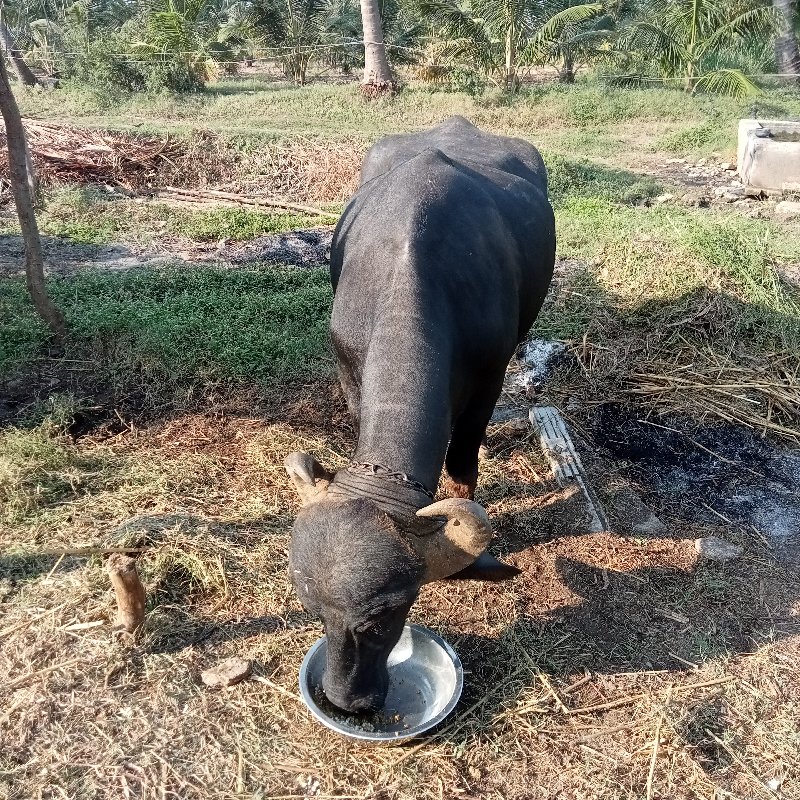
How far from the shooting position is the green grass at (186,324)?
6.36 m

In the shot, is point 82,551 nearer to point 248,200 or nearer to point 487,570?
point 487,570

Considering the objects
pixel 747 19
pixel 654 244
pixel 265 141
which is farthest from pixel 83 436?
pixel 747 19

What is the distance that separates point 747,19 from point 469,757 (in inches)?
854

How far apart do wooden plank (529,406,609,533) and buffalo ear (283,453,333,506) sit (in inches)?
102

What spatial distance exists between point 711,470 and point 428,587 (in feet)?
9.15

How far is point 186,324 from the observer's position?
275 inches

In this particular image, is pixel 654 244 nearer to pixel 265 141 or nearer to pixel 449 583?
pixel 449 583

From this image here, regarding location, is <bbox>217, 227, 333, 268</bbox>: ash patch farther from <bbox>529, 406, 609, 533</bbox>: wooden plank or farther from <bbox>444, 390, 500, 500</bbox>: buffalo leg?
<bbox>444, 390, 500, 500</bbox>: buffalo leg

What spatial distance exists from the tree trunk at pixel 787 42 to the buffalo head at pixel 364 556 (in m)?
23.1

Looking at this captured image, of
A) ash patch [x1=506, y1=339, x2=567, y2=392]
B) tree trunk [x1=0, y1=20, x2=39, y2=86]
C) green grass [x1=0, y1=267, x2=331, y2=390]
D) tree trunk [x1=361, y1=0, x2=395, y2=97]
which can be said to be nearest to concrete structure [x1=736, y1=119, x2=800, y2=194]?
ash patch [x1=506, y1=339, x2=567, y2=392]

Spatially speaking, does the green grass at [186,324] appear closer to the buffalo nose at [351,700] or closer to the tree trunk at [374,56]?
the buffalo nose at [351,700]

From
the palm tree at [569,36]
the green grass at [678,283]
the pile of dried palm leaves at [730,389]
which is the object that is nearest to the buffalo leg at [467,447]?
the pile of dried palm leaves at [730,389]

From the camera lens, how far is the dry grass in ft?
10.7

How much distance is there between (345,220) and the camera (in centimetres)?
504
